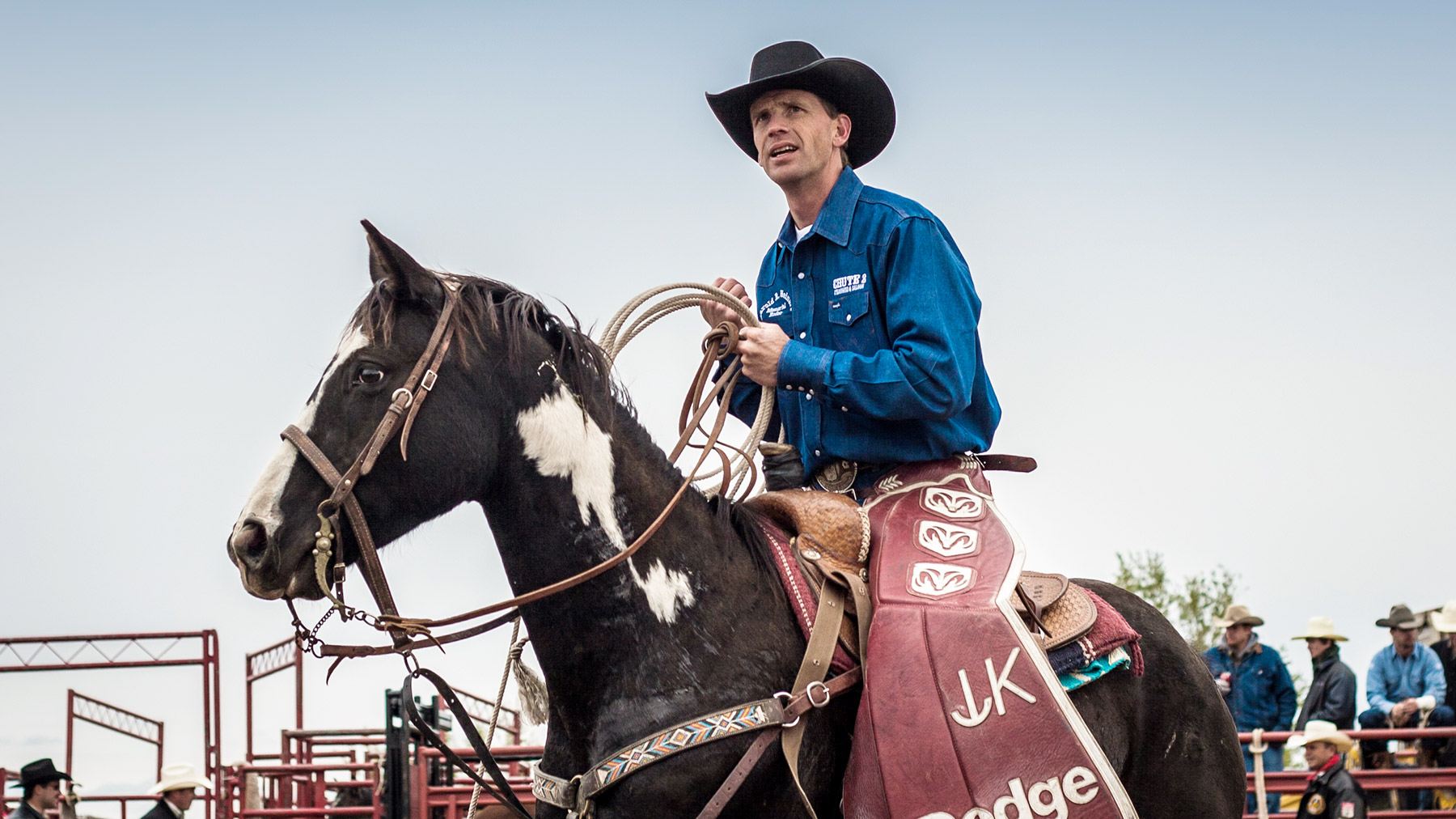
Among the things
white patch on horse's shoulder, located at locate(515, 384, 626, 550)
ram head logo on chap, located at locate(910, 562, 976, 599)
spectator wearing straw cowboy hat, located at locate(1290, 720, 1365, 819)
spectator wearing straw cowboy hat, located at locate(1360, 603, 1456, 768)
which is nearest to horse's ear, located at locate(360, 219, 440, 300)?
white patch on horse's shoulder, located at locate(515, 384, 626, 550)

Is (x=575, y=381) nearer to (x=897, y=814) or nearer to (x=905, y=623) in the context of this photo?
(x=905, y=623)

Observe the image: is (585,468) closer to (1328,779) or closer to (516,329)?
(516,329)

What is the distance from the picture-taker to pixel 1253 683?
10.5m

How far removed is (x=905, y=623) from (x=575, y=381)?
1.07m

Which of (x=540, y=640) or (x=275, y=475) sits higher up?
(x=275, y=475)

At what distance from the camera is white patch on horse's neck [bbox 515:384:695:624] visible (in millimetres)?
3988

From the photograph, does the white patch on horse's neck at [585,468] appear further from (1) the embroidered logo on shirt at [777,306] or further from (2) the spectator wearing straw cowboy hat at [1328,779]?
(2) the spectator wearing straw cowboy hat at [1328,779]

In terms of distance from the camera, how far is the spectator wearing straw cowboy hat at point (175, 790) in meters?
10.9

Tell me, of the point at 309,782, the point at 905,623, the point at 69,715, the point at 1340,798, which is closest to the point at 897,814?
the point at 905,623

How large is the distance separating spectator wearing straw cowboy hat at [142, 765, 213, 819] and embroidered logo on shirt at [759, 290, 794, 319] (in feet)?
25.3

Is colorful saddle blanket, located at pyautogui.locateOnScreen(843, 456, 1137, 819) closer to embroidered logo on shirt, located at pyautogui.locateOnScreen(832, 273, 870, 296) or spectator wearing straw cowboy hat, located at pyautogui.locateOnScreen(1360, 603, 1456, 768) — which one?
embroidered logo on shirt, located at pyautogui.locateOnScreen(832, 273, 870, 296)

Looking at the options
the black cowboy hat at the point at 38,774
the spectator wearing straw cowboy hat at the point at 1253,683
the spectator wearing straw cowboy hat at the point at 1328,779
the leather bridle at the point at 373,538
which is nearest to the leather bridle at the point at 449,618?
the leather bridle at the point at 373,538

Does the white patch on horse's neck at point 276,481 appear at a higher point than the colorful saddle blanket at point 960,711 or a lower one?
higher

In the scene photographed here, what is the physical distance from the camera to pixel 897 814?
154 inches
